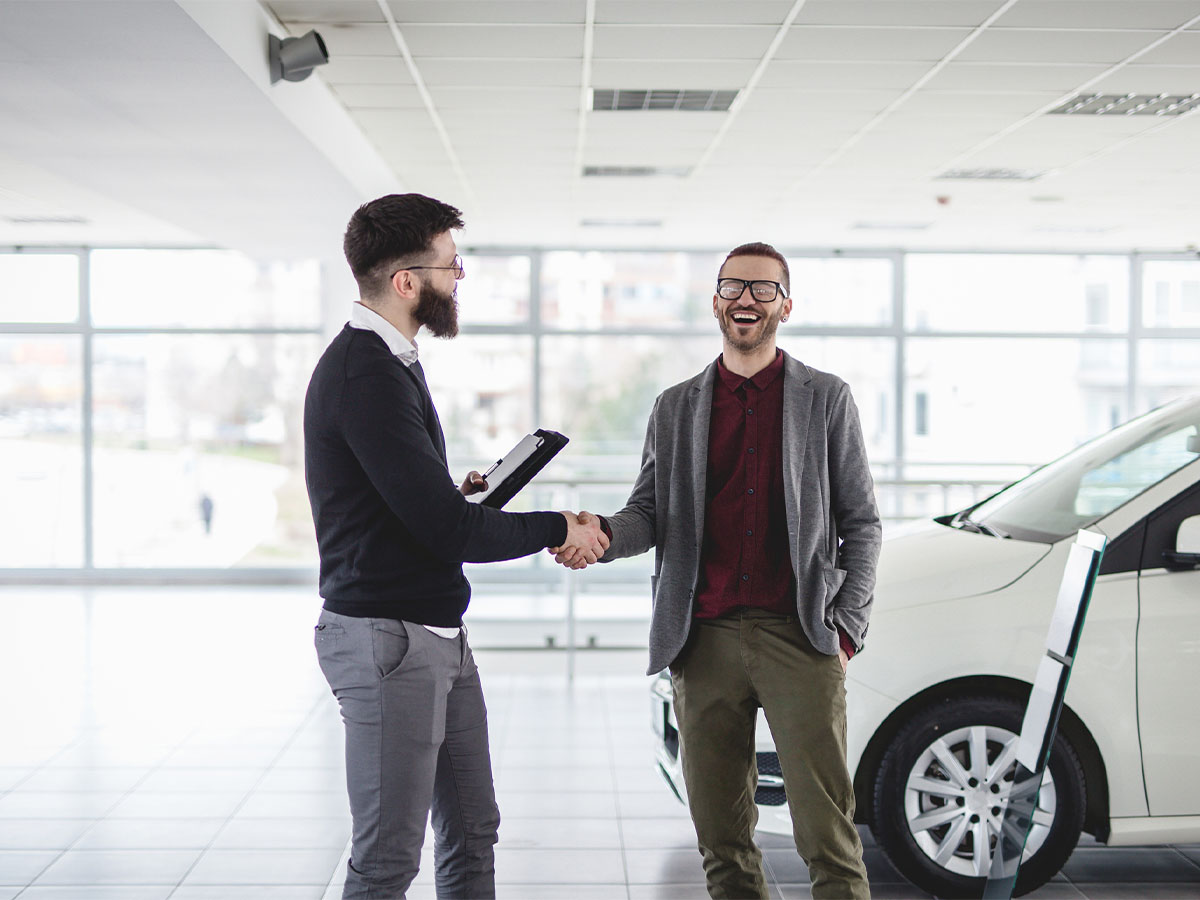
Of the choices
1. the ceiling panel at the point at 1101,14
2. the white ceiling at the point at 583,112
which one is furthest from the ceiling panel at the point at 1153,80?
the ceiling panel at the point at 1101,14

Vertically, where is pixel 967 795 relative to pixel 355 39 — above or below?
below

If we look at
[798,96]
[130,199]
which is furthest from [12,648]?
[798,96]

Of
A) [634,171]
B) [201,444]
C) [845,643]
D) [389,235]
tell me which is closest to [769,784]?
[845,643]

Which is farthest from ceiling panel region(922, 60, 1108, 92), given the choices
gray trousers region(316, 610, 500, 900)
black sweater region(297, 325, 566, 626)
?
gray trousers region(316, 610, 500, 900)

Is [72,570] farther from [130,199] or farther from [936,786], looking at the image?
[936,786]

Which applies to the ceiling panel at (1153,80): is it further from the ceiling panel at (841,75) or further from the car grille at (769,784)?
the car grille at (769,784)

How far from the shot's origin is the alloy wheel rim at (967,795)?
2.82 metres

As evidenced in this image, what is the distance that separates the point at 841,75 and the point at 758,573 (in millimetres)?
3301

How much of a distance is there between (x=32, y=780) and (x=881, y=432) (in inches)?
318

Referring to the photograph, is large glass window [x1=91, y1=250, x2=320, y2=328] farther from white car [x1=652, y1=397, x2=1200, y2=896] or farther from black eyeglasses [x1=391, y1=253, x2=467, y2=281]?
black eyeglasses [x1=391, y1=253, x2=467, y2=281]

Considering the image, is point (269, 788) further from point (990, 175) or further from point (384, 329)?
point (990, 175)

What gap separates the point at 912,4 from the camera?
157 inches

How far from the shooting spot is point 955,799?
2834 mm

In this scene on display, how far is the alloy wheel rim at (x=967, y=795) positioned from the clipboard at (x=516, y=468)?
4.40ft
